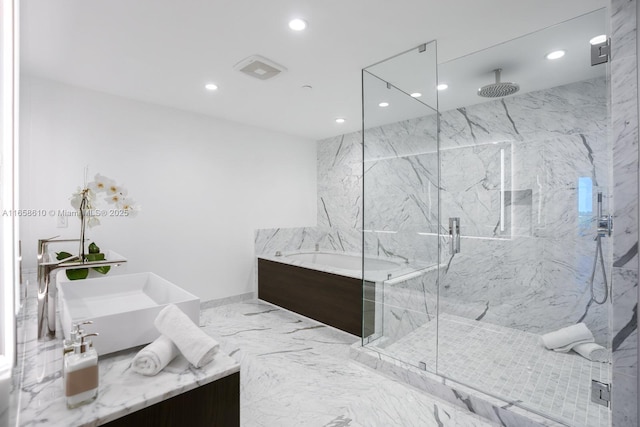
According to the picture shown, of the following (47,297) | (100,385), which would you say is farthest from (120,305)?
(100,385)

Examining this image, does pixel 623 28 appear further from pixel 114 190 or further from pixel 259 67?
pixel 114 190

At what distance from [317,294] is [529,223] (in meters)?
2.05

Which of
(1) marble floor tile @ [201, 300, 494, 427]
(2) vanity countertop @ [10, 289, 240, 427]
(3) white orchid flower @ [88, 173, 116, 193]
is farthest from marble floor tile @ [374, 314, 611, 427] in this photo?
(3) white orchid flower @ [88, 173, 116, 193]

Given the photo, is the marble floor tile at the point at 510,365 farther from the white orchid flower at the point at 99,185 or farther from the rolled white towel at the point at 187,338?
the white orchid flower at the point at 99,185

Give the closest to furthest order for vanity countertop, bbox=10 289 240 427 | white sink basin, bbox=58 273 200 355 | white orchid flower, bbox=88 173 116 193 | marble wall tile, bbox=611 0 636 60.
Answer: vanity countertop, bbox=10 289 240 427
white sink basin, bbox=58 273 200 355
white orchid flower, bbox=88 173 116 193
marble wall tile, bbox=611 0 636 60

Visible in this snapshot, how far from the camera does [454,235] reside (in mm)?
3164

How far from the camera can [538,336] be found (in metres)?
2.64

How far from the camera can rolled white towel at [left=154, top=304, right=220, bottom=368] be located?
97 centimetres

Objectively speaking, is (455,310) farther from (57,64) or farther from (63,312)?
(57,64)

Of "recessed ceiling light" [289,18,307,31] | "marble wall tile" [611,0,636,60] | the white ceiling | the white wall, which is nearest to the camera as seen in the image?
"marble wall tile" [611,0,636,60]

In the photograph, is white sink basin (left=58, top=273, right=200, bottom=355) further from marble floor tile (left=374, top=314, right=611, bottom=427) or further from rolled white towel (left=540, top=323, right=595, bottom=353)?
rolled white towel (left=540, top=323, right=595, bottom=353)

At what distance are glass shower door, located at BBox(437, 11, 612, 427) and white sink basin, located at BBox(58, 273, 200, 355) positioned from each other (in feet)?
6.01

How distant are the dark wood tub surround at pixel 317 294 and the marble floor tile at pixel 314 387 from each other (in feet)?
0.55

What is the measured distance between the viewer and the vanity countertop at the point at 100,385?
29.3 inches
